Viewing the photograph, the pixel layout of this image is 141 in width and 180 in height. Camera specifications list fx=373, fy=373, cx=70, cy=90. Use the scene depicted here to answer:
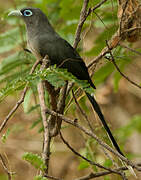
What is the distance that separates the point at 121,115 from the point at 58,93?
4023 millimetres

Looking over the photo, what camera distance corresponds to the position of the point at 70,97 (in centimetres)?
272

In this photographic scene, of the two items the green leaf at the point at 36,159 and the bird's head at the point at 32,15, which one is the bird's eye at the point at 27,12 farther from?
the green leaf at the point at 36,159

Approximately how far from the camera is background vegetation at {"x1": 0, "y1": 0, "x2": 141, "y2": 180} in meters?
2.80

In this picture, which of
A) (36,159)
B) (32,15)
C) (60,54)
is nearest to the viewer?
(36,159)

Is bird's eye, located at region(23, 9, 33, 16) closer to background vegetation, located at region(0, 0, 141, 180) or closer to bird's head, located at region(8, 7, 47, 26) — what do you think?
bird's head, located at region(8, 7, 47, 26)

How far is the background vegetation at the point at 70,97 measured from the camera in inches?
110

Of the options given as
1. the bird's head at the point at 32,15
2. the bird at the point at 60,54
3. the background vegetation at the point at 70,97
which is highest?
the bird's head at the point at 32,15

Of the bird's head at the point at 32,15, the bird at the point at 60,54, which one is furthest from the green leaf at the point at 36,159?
the bird's head at the point at 32,15

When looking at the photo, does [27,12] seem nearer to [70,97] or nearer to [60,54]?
[60,54]

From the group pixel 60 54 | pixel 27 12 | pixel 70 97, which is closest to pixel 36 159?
pixel 60 54

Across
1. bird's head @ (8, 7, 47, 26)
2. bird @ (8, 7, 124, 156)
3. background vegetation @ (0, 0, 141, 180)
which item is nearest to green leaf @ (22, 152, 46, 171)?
bird @ (8, 7, 124, 156)

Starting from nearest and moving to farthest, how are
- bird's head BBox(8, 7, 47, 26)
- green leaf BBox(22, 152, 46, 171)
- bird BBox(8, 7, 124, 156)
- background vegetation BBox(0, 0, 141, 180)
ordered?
green leaf BBox(22, 152, 46, 171) → bird BBox(8, 7, 124, 156) → bird's head BBox(8, 7, 47, 26) → background vegetation BBox(0, 0, 141, 180)

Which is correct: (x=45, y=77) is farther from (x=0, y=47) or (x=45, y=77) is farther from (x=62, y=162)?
(x=62, y=162)

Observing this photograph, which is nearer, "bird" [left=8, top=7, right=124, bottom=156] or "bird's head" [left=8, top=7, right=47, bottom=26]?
"bird" [left=8, top=7, right=124, bottom=156]
